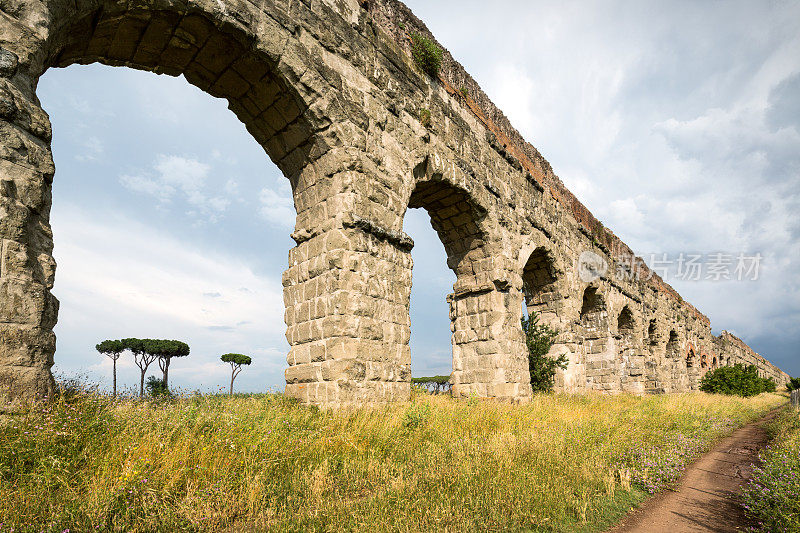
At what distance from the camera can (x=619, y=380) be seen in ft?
50.6

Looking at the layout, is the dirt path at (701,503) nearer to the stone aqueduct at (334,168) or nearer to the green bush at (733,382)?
the stone aqueduct at (334,168)

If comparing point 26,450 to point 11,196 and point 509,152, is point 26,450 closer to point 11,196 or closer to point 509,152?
point 11,196

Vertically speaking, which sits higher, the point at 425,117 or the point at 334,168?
A: the point at 425,117

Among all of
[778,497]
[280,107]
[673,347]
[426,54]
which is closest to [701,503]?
[778,497]

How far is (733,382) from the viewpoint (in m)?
22.7

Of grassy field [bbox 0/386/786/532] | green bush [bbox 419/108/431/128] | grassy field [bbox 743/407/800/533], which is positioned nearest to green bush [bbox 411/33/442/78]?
green bush [bbox 419/108/431/128]

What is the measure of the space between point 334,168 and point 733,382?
24.7 m

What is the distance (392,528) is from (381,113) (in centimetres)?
566

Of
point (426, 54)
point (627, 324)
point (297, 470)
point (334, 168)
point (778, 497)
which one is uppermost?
point (426, 54)

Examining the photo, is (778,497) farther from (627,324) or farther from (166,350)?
(166,350)

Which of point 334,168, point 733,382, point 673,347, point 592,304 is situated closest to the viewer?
point 334,168

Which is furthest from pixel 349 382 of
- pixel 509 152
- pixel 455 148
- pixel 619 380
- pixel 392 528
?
pixel 619 380

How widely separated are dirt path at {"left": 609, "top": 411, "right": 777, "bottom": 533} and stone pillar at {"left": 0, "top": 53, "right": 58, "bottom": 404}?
4.79m

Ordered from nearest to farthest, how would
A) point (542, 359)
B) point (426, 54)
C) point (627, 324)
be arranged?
point (426, 54)
point (542, 359)
point (627, 324)
